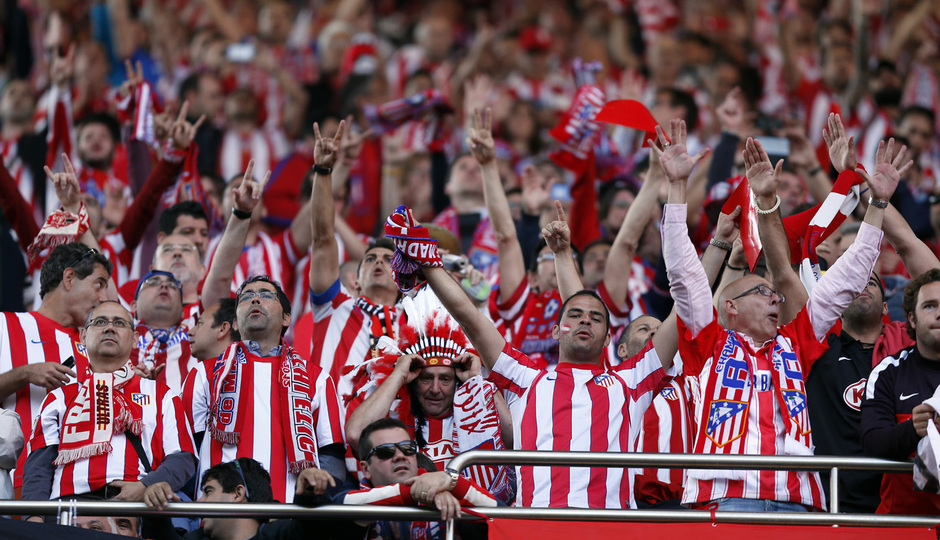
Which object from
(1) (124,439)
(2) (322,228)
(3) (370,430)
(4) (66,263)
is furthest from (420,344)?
(4) (66,263)

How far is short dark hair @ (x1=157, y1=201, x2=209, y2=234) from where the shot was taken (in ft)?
28.3

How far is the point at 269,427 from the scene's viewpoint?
6.62 meters

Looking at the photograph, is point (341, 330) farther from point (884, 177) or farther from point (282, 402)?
point (884, 177)

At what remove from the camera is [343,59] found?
13906 millimetres

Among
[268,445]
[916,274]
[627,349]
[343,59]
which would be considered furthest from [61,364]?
[343,59]

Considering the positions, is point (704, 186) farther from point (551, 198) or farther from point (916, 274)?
point (916, 274)

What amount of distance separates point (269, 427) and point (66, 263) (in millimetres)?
1785

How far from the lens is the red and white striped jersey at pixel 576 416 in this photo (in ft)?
20.5

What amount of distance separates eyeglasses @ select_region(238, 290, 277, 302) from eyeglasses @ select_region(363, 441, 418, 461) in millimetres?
1285

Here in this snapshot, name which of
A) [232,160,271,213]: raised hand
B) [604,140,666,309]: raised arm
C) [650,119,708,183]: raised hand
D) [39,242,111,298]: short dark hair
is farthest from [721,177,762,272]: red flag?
[39,242,111,298]: short dark hair

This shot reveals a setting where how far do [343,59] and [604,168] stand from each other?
4223 millimetres

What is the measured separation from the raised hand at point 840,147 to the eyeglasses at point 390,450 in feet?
9.90

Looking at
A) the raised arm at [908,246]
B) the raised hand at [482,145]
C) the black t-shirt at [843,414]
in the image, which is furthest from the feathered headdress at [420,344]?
the raised arm at [908,246]

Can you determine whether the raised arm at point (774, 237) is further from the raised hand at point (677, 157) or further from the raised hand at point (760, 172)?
the raised hand at point (677, 157)
